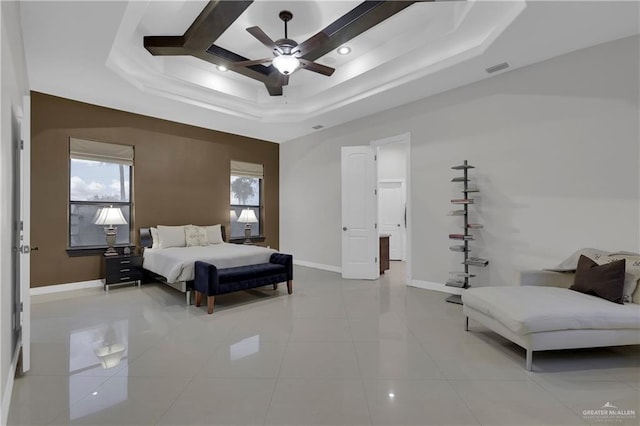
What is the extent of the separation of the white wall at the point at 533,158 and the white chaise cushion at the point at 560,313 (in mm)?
1120

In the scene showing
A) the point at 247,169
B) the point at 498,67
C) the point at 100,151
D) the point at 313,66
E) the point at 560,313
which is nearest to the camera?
the point at 560,313

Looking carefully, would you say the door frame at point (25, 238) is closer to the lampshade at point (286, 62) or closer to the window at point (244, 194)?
the lampshade at point (286, 62)

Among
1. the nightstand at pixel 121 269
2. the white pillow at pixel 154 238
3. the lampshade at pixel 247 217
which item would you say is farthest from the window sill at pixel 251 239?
the nightstand at pixel 121 269

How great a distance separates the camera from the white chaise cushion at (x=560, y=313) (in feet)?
7.83

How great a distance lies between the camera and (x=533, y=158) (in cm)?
384

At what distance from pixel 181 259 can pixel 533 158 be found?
15.4 feet

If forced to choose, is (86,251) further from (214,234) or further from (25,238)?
(25,238)

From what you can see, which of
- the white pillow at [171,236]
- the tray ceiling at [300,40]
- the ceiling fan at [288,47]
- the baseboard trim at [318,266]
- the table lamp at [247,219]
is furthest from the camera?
the table lamp at [247,219]

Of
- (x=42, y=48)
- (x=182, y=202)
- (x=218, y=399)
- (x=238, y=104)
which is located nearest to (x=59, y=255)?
(x=182, y=202)

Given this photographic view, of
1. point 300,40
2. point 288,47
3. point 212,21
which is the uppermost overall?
point 300,40

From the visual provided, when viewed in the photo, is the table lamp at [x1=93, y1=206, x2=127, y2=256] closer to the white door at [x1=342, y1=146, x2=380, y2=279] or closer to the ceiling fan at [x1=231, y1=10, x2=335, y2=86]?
the ceiling fan at [x1=231, y1=10, x2=335, y2=86]

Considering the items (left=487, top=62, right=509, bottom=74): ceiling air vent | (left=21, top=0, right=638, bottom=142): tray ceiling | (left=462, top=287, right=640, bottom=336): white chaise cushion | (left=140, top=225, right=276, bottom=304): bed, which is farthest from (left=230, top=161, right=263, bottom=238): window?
(left=462, top=287, right=640, bottom=336): white chaise cushion

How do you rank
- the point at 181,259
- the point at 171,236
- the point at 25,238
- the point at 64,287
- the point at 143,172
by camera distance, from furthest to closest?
the point at 143,172 < the point at 171,236 < the point at 64,287 < the point at 181,259 < the point at 25,238

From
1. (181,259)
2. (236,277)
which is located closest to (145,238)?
(181,259)
